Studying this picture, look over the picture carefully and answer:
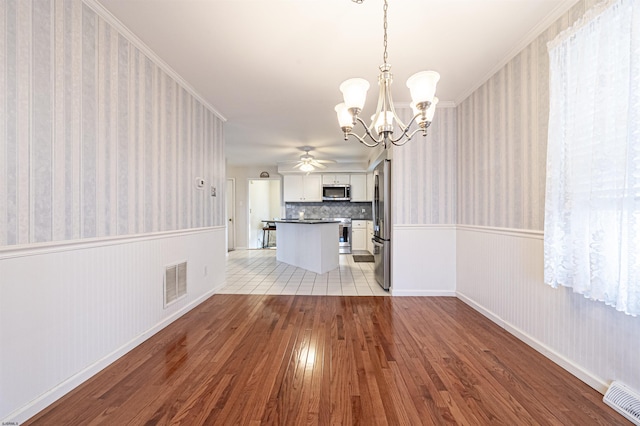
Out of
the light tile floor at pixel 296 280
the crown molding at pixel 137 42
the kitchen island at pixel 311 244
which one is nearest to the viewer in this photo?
the crown molding at pixel 137 42

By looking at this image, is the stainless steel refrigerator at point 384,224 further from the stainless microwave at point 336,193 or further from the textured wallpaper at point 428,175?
the stainless microwave at point 336,193

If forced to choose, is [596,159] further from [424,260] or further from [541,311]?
[424,260]

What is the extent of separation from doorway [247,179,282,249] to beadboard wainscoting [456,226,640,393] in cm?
602

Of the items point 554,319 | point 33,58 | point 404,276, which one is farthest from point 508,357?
point 33,58

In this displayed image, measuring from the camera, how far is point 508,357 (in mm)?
1899

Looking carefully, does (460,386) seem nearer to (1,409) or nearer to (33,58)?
(1,409)

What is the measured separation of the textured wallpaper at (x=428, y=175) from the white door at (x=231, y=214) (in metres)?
5.44

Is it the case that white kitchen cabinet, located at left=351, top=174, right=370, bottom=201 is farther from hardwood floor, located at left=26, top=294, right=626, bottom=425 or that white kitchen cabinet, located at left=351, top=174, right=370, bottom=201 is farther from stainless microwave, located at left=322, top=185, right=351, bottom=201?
hardwood floor, located at left=26, top=294, right=626, bottom=425

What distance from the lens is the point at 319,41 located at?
6.89 feet

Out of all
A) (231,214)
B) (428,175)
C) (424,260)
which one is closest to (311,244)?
(424,260)

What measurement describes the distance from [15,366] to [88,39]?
1.95 meters

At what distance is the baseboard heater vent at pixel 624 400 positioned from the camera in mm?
1305

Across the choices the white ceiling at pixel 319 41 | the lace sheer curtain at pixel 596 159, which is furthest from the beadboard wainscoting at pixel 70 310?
the lace sheer curtain at pixel 596 159

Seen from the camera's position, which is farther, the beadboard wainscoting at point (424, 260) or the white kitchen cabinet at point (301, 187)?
the white kitchen cabinet at point (301, 187)
